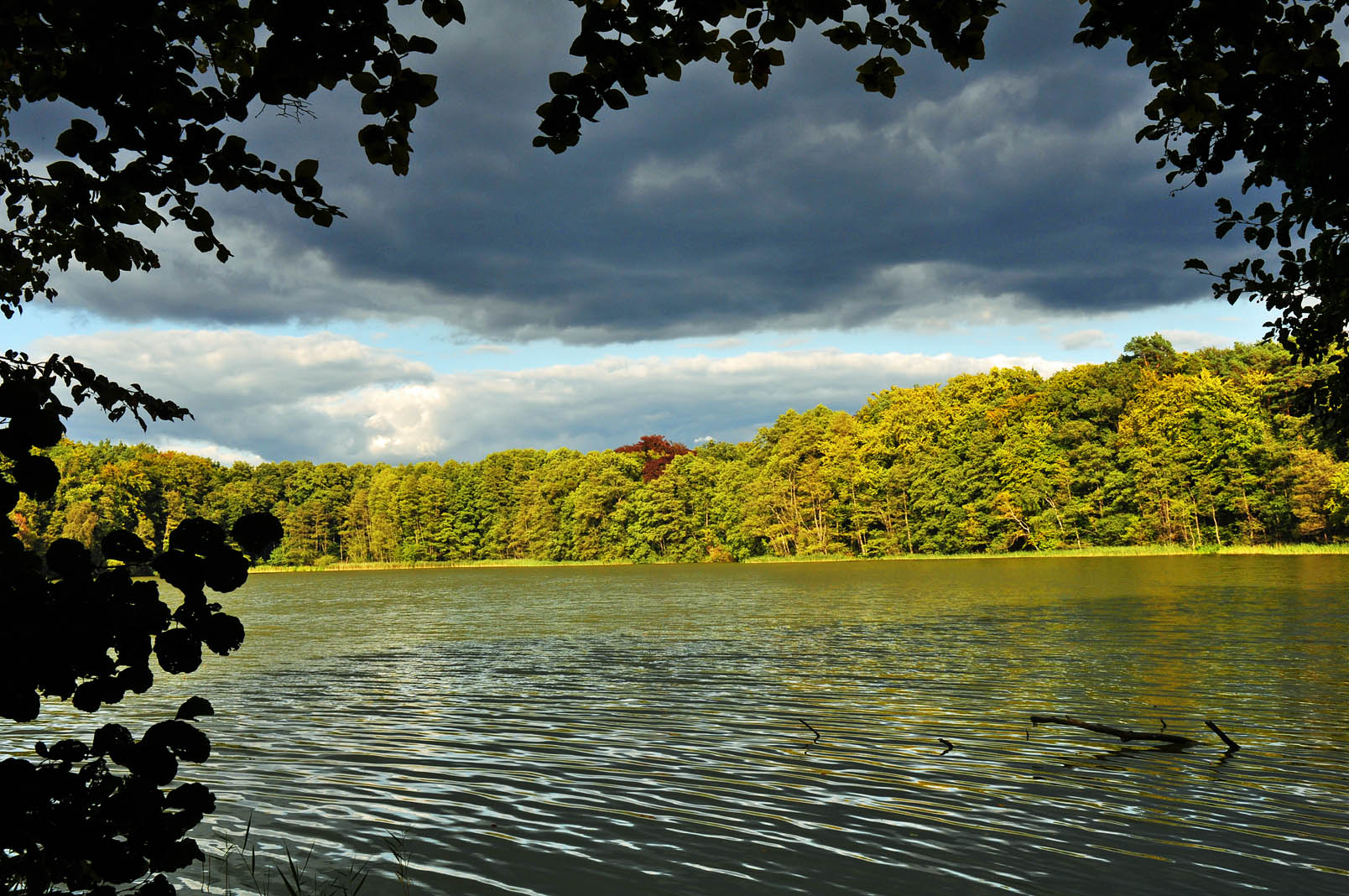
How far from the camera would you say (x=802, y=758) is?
10227mm

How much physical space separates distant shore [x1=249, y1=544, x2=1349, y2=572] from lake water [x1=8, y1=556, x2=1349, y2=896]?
166 ft

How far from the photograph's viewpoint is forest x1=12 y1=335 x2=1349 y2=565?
74250 millimetres

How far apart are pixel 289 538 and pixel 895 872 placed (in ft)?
431

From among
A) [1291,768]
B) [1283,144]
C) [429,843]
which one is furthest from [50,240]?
[1291,768]

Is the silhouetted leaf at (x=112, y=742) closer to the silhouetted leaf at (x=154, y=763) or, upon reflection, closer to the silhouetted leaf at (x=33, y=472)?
the silhouetted leaf at (x=154, y=763)

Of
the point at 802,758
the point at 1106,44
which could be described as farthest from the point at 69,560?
the point at 802,758

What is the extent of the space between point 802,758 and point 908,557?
268 feet

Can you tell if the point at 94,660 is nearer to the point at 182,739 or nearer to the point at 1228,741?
the point at 182,739

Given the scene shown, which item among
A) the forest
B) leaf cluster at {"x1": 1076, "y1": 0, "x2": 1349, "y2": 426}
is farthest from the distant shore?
leaf cluster at {"x1": 1076, "y1": 0, "x2": 1349, "y2": 426}

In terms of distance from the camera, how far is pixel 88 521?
282ft

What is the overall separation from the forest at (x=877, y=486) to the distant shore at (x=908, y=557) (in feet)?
3.71

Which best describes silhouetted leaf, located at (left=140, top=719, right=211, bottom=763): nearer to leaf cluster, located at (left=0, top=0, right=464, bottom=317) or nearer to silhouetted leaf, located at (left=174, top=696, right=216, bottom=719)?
silhouetted leaf, located at (left=174, top=696, right=216, bottom=719)

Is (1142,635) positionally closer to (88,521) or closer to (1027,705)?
(1027,705)

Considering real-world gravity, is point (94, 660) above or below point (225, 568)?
below
